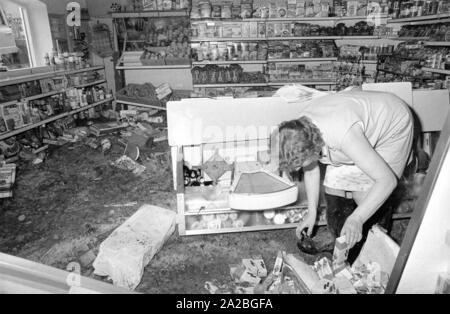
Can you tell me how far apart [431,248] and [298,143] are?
65 cm

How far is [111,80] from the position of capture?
714 cm

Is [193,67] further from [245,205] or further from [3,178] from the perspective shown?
[245,205]

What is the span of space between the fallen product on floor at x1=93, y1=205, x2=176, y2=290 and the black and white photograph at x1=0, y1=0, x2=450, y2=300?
1 centimetres

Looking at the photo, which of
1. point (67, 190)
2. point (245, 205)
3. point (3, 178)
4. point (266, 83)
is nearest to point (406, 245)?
point (245, 205)

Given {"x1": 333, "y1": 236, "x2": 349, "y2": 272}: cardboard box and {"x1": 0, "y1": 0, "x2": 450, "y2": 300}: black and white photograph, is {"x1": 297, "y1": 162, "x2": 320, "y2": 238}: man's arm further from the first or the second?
{"x1": 333, "y1": 236, "x2": 349, "y2": 272}: cardboard box

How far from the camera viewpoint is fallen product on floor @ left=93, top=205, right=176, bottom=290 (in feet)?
6.86

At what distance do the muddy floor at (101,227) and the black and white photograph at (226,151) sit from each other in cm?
2

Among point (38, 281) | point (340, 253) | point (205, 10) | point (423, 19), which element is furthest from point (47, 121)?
point (423, 19)

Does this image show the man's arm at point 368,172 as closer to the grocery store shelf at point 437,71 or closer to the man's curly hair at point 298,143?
the man's curly hair at point 298,143

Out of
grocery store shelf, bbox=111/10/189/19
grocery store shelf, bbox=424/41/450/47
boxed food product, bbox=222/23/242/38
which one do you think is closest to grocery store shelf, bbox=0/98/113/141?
grocery store shelf, bbox=111/10/189/19

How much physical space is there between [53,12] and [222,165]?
5.29 meters

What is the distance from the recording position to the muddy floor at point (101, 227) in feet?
7.61

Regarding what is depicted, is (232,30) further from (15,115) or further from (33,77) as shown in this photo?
(15,115)

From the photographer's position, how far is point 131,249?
2.18 metres
